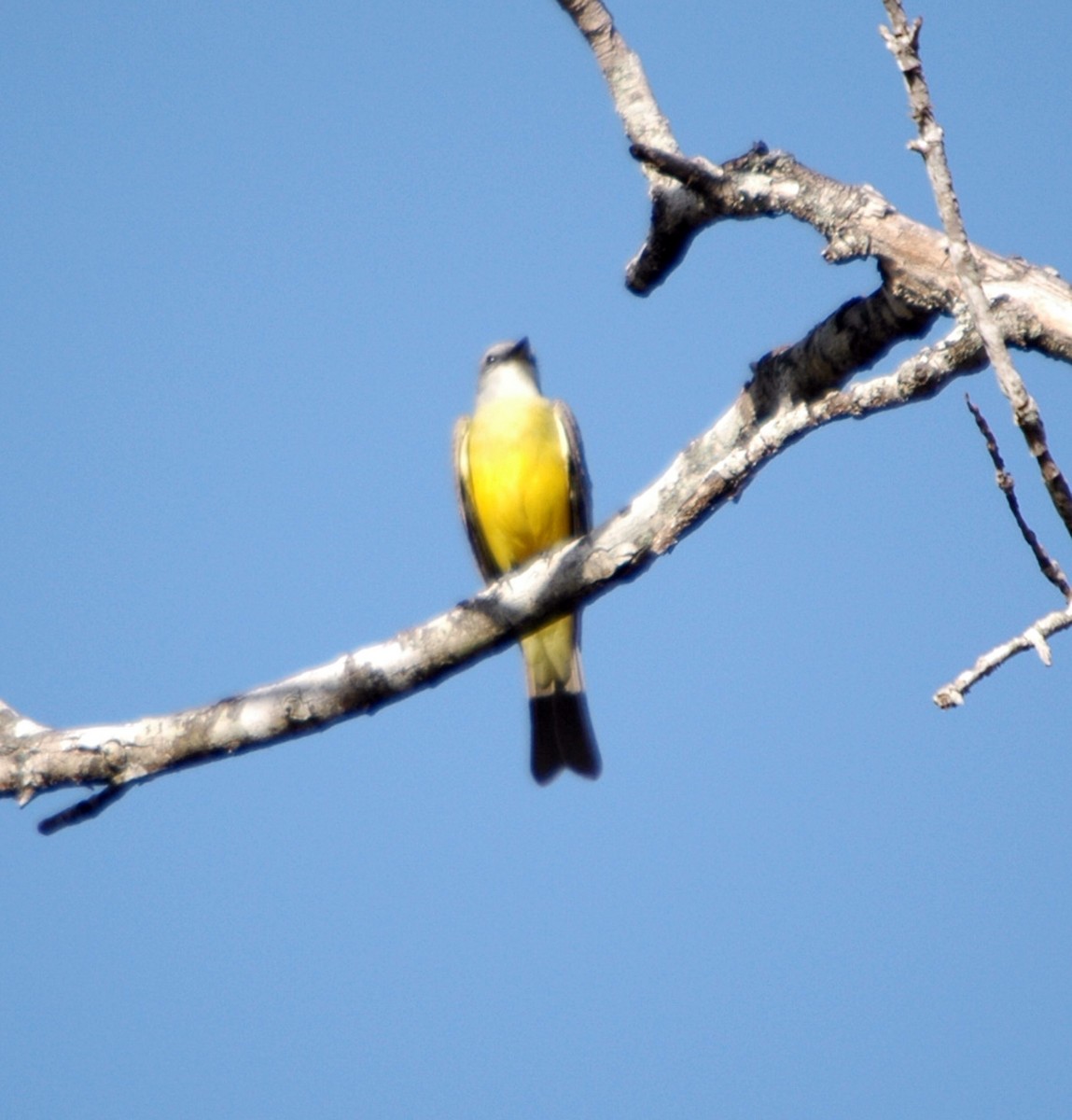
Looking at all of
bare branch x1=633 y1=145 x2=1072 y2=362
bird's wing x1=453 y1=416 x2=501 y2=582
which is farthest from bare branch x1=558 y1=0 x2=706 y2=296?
bird's wing x1=453 y1=416 x2=501 y2=582

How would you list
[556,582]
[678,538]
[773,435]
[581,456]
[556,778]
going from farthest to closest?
[581,456] < [556,778] < [556,582] < [678,538] < [773,435]

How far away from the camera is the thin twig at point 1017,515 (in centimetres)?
264

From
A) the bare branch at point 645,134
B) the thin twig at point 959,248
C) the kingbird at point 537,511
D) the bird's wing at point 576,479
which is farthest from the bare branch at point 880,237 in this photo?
the bird's wing at point 576,479

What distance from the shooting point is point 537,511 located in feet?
26.4

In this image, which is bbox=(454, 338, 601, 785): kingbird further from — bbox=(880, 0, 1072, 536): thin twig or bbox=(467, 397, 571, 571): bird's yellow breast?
bbox=(880, 0, 1072, 536): thin twig

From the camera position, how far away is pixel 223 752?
14.4ft

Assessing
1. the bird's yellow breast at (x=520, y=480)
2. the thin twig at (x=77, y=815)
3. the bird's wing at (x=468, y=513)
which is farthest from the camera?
the bird's wing at (x=468, y=513)

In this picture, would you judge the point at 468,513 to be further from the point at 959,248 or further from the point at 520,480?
the point at 959,248

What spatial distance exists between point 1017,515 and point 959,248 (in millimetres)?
494

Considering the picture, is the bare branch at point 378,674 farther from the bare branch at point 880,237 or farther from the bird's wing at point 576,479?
the bird's wing at point 576,479

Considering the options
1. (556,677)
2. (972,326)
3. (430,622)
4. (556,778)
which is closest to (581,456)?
(556,677)

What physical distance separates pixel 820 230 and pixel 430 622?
5.34ft

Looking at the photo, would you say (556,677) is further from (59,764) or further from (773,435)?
(773,435)

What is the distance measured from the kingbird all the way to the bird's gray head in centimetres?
13
